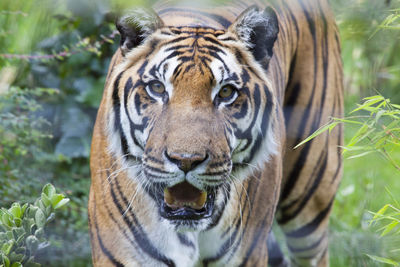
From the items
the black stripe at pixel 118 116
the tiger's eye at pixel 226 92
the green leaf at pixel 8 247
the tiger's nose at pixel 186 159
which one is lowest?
the green leaf at pixel 8 247

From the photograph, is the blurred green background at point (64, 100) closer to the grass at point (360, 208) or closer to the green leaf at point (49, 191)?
the grass at point (360, 208)

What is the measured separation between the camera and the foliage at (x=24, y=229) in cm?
146

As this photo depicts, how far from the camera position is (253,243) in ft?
6.01

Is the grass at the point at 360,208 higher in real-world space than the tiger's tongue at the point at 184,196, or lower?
lower

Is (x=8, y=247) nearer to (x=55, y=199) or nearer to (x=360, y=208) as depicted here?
(x=55, y=199)

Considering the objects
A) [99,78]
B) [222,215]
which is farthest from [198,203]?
[99,78]

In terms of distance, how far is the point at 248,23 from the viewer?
1657 mm

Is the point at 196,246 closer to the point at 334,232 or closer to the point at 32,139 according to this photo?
the point at 32,139

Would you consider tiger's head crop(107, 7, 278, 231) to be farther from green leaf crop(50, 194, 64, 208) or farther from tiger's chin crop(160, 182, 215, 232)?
green leaf crop(50, 194, 64, 208)

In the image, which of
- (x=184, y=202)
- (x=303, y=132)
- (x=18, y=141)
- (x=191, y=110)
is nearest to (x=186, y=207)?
(x=184, y=202)

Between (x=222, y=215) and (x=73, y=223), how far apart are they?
1172 mm

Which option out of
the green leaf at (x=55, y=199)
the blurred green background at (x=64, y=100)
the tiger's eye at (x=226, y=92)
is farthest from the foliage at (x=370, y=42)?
the green leaf at (x=55, y=199)

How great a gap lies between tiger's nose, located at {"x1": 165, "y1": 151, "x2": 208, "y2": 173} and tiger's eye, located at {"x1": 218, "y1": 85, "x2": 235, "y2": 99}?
192mm

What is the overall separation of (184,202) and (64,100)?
4.80 ft
